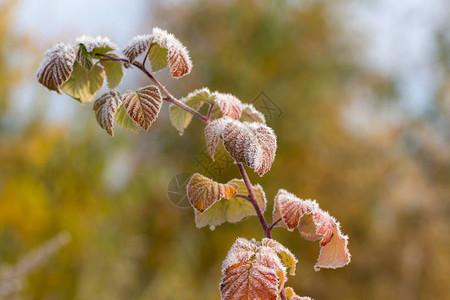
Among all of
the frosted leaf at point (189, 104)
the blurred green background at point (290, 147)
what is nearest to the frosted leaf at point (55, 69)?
the frosted leaf at point (189, 104)

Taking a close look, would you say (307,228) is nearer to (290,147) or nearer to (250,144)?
(250,144)

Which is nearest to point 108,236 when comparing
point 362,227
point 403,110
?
point 362,227

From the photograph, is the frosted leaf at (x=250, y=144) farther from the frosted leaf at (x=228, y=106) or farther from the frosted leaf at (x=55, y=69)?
the frosted leaf at (x=55, y=69)

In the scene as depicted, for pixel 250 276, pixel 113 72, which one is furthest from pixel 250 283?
pixel 113 72

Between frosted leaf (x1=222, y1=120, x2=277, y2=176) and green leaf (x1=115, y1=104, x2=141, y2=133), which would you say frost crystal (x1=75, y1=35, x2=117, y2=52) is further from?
frosted leaf (x1=222, y1=120, x2=277, y2=176)

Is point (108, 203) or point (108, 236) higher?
point (108, 203)

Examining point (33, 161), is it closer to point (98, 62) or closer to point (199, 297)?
point (199, 297)
